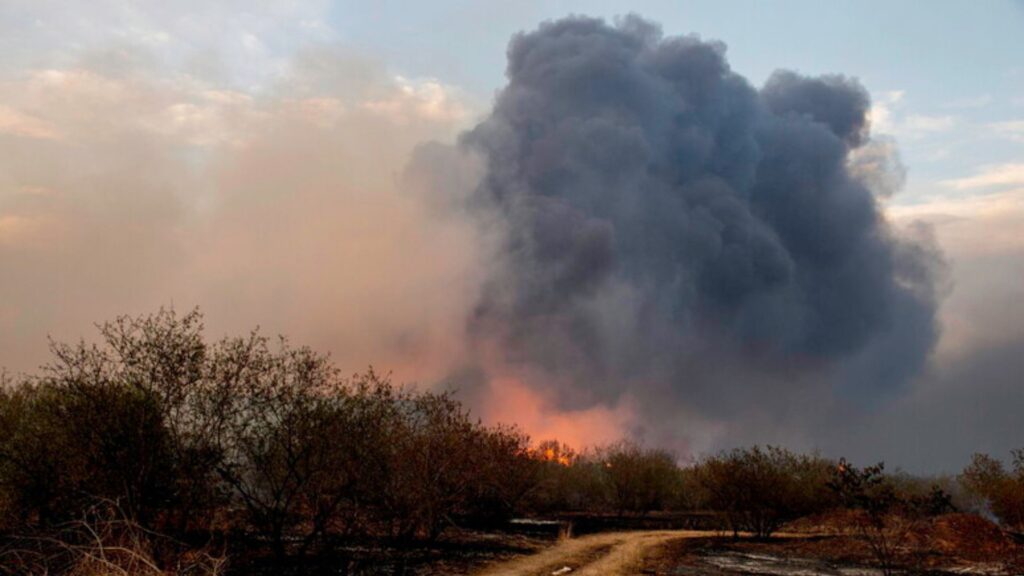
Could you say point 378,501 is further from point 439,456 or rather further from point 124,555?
point 124,555

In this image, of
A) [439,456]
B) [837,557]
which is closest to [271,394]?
[439,456]

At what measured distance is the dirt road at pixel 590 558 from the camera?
1067 inches

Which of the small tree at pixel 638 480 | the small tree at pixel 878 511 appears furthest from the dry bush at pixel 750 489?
the small tree at pixel 638 480

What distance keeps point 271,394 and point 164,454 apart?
3.42 metres

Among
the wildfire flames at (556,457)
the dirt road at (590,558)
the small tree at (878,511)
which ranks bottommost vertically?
the dirt road at (590,558)

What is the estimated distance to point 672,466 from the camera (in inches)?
2928

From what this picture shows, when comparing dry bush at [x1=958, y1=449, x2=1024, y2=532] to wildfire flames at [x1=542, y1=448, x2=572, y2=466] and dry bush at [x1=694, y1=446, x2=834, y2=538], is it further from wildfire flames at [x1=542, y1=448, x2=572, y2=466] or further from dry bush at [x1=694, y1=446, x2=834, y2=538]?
wildfire flames at [x1=542, y1=448, x2=572, y2=466]

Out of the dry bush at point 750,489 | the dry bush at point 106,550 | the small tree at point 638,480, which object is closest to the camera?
the dry bush at point 106,550

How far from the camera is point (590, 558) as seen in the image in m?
31.9

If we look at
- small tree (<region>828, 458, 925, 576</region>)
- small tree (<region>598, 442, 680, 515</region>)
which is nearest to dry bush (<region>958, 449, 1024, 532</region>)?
small tree (<region>828, 458, 925, 576</region>)

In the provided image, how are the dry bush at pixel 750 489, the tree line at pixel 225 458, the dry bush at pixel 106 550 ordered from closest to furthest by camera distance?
the dry bush at pixel 106 550, the tree line at pixel 225 458, the dry bush at pixel 750 489

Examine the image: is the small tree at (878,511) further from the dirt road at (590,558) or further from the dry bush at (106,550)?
the dry bush at (106,550)

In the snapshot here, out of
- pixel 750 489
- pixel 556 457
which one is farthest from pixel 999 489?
pixel 556 457

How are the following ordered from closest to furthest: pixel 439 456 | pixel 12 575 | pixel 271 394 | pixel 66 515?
pixel 12 575, pixel 271 394, pixel 66 515, pixel 439 456
